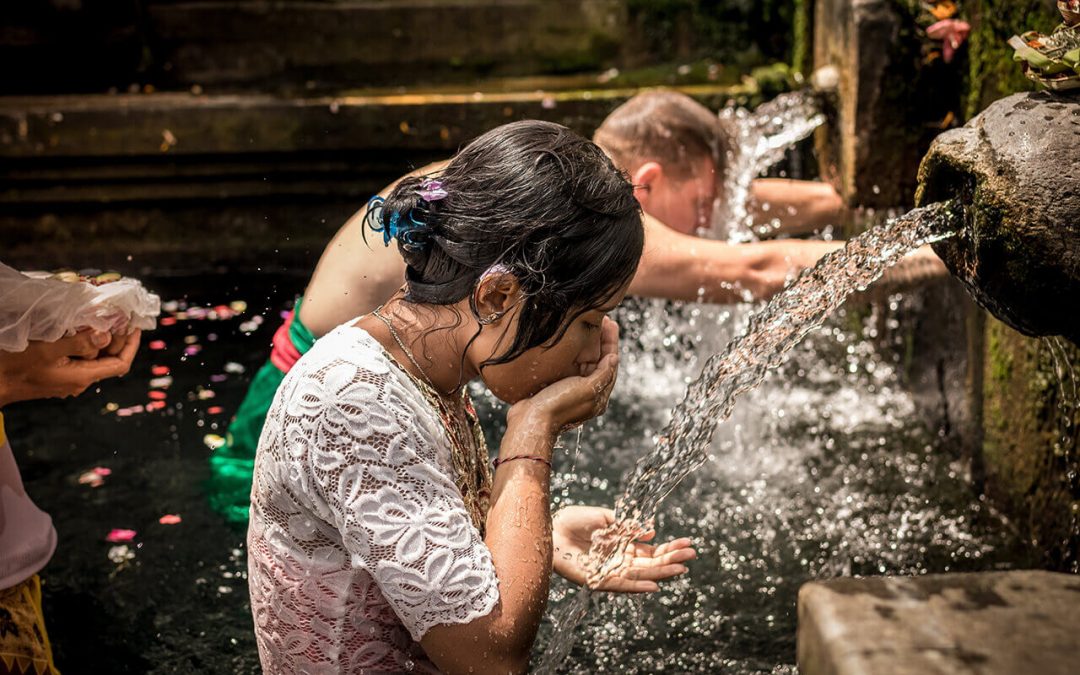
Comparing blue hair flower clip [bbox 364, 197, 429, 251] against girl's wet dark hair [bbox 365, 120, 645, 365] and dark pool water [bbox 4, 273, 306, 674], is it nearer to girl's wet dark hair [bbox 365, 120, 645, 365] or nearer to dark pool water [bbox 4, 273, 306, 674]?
girl's wet dark hair [bbox 365, 120, 645, 365]

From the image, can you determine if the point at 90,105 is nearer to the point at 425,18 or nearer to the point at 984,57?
the point at 425,18

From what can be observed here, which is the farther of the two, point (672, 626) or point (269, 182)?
point (269, 182)

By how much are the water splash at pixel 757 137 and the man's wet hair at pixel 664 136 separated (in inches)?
17.0

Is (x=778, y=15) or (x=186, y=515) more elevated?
(x=778, y=15)

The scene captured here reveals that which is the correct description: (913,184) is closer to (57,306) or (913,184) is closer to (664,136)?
(664,136)

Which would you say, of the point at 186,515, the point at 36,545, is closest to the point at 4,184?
the point at 186,515

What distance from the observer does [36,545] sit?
7.68 feet

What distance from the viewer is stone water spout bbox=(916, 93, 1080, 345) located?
202 cm

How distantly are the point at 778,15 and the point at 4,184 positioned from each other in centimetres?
394

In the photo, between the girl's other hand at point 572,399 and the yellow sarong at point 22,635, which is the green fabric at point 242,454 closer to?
the yellow sarong at point 22,635

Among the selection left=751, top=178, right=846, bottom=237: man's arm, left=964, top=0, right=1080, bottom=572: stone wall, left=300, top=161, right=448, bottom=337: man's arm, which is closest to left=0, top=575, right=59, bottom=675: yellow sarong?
left=300, top=161, right=448, bottom=337: man's arm

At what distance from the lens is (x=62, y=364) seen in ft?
7.54

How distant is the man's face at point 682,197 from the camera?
3.85 meters

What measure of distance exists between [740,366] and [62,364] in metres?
1.51
